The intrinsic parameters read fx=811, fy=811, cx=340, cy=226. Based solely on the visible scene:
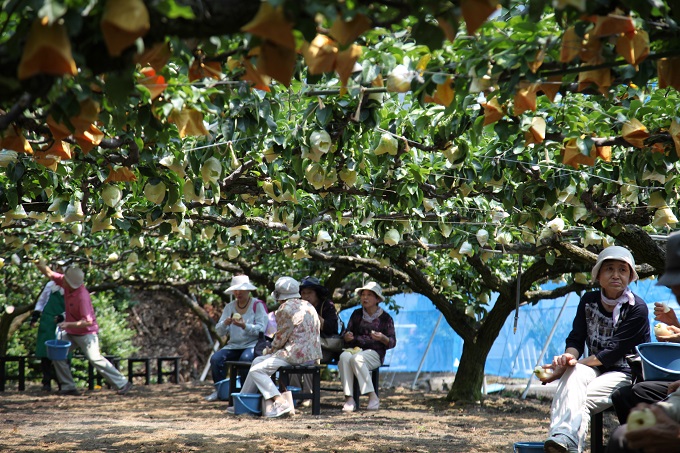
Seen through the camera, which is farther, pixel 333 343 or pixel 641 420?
pixel 333 343

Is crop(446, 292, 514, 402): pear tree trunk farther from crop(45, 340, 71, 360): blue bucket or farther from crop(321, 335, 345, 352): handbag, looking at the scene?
crop(45, 340, 71, 360): blue bucket

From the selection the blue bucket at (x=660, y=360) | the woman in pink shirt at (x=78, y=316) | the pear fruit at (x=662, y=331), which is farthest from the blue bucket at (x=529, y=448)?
the woman in pink shirt at (x=78, y=316)

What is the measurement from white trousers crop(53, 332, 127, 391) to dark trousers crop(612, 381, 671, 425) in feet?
22.1

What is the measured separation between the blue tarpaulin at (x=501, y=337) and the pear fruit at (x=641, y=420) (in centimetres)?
679

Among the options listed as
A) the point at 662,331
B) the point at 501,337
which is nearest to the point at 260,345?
the point at 501,337

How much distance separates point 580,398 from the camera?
13.5 ft

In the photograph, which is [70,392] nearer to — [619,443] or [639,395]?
[639,395]

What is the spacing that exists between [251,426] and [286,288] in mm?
1304

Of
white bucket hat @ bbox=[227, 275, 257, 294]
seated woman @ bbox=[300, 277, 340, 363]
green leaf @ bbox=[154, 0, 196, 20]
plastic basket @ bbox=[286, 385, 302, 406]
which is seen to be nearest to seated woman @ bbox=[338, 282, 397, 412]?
seated woman @ bbox=[300, 277, 340, 363]

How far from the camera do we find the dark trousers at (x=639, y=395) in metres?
3.53

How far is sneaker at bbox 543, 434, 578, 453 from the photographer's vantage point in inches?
153

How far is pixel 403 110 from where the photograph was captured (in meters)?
4.21

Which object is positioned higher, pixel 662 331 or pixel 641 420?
pixel 662 331

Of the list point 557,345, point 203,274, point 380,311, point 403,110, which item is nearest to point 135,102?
point 403,110
